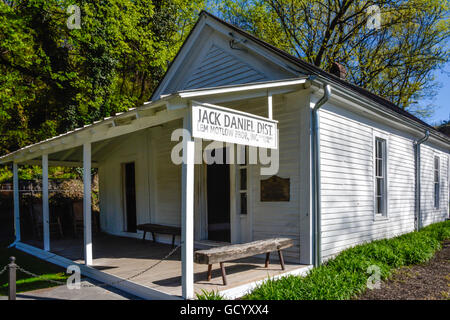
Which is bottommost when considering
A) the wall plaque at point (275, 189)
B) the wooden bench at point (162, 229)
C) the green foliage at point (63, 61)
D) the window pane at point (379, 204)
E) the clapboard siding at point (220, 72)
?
the wooden bench at point (162, 229)

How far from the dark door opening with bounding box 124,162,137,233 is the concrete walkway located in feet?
17.2

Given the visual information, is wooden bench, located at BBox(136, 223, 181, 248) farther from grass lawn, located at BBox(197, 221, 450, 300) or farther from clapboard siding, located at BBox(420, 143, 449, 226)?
clapboard siding, located at BBox(420, 143, 449, 226)

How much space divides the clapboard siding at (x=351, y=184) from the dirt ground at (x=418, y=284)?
1166 mm

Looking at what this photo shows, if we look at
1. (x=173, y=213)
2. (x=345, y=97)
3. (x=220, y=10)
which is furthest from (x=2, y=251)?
(x=220, y=10)

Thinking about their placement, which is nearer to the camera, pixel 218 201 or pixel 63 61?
pixel 218 201

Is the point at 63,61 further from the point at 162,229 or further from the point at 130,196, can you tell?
the point at 162,229

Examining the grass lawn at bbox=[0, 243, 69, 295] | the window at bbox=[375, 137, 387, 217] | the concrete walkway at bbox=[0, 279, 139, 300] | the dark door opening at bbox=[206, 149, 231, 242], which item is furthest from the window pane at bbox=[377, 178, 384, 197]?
the grass lawn at bbox=[0, 243, 69, 295]

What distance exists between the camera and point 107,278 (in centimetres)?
571

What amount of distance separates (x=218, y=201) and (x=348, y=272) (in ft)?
11.9

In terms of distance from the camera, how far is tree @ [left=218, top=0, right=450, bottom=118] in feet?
58.2

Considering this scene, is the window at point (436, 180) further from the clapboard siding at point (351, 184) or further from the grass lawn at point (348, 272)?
the grass lawn at point (348, 272)

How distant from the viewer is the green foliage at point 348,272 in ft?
14.8

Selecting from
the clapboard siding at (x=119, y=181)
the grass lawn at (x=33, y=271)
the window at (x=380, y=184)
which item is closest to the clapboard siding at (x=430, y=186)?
the window at (x=380, y=184)

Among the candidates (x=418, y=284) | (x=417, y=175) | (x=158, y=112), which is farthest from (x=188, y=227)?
(x=417, y=175)
